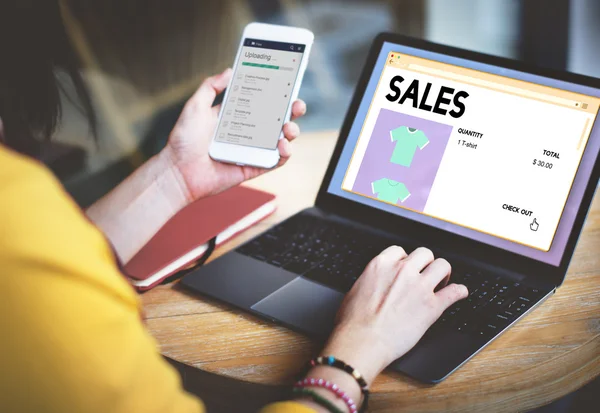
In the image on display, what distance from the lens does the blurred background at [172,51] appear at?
2.50 m

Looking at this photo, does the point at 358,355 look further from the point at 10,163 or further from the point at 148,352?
the point at 10,163

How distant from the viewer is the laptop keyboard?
83 centimetres

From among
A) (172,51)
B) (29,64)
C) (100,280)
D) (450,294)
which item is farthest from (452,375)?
(172,51)

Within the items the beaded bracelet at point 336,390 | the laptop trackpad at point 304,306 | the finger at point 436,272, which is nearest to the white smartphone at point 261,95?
the laptop trackpad at point 304,306

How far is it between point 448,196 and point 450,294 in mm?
214

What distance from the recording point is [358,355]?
2.40ft

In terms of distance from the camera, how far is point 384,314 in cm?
77

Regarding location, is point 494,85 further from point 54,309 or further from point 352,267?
point 54,309

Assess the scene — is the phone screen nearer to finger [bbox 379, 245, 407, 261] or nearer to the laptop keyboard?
the laptop keyboard

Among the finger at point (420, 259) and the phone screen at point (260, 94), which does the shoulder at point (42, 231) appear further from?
the phone screen at point (260, 94)

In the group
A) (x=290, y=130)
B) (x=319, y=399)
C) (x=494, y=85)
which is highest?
(x=494, y=85)

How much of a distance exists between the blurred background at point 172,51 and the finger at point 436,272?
141cm

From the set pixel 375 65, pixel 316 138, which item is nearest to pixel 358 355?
pixel 375 65

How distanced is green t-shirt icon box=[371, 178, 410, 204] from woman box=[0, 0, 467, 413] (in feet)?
0.55
